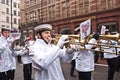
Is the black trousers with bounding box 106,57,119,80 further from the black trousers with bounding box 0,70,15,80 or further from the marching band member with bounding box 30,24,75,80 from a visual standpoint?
the marching band member with bounding box 30,24,75,80

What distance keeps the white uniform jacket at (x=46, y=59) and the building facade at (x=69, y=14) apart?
20.3m

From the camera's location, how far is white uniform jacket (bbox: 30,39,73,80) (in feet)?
14.3

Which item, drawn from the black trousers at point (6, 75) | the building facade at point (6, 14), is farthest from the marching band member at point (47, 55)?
the building facade at point (6, 14)

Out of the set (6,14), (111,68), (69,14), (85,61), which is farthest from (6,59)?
(6,14)

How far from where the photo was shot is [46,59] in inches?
171


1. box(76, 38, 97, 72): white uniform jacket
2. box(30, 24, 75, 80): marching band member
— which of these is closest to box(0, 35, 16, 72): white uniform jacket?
box(76, 38, 97, 72): white uniform jacket

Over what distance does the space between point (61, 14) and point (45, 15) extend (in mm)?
4337

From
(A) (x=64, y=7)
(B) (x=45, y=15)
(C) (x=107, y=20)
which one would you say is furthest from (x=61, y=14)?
(C) (x=107, y=20)

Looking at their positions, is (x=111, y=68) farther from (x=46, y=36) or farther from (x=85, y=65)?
(x=46, y=36)

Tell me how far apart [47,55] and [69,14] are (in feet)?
93.9

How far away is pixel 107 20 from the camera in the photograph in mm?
26141

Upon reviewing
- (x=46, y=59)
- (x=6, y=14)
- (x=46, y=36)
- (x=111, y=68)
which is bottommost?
(x=111, y=68)

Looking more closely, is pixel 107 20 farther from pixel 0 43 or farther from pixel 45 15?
pixel 0 43

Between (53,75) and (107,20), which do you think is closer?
(53,75)
